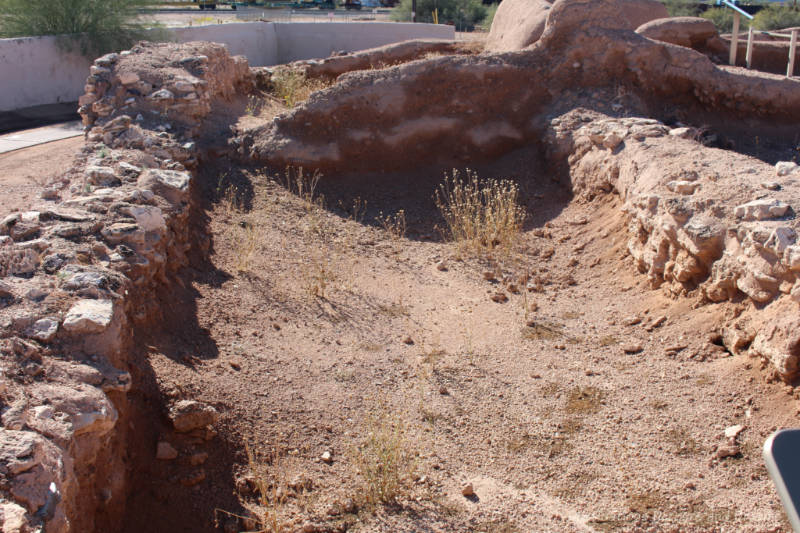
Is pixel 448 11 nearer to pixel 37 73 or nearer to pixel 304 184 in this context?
pixel 37 73

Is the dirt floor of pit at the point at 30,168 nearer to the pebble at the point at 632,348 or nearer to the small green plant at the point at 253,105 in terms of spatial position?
the small green plant at the point at 253,105

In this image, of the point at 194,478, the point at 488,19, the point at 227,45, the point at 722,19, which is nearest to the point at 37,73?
the point at 227,45

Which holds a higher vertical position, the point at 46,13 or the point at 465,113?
the point at 46,13

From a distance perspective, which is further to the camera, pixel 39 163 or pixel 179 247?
pixel 39 163

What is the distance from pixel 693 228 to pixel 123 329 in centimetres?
359

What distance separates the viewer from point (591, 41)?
791cm

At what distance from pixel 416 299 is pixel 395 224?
165 cm

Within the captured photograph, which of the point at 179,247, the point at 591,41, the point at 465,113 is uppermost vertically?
the point at 591,41

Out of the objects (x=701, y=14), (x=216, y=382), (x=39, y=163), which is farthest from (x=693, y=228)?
(x=701, y=14)

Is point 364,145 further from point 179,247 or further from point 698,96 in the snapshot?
point 698,96

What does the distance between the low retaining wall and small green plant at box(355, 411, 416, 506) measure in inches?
479

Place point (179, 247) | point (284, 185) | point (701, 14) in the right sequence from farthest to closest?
point (701, 14) < point (284, 185) < point (179, 247)

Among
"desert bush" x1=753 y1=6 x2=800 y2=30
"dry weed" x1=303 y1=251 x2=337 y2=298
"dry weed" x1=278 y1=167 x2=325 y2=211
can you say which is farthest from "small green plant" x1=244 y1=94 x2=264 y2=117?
"desert bush" x1=753 y1=6 x2=800 y2=30

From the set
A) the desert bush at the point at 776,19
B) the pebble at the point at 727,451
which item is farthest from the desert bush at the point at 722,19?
the pebble at the point at 727,451
